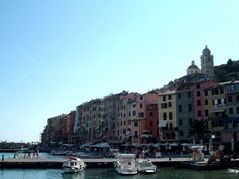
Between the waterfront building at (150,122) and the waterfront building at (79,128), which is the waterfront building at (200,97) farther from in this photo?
the waterfront building at (79,128)

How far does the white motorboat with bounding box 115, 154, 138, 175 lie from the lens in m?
56.2

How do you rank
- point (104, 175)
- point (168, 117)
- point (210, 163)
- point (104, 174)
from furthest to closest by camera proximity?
point (168, 117)
point (210, 163)
point (104, 174)
point (104, 175)

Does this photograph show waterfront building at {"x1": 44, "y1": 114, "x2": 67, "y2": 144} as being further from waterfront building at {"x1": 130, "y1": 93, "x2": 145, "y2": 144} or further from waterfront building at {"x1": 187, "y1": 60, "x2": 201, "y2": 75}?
waterfront building at {"x1": 130, "y1": 93, "x2": 145, "y2": 144}

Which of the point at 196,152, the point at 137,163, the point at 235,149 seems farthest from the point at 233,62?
the point at 137,163

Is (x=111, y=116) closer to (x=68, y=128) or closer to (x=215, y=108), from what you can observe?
(x=215, y=108)

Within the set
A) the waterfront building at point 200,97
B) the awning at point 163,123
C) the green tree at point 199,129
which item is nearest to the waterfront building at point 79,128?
the awning at point 163,123

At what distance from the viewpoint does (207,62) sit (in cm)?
15875

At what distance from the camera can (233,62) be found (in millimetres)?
145500

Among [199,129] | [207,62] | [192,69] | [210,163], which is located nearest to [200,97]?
[199,129]

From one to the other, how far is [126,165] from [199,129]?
31.2 m

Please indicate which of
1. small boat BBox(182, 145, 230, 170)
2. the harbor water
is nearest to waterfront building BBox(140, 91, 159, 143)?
small boat BBox(182, 145, 230, 170)

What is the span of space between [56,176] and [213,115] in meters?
44.0

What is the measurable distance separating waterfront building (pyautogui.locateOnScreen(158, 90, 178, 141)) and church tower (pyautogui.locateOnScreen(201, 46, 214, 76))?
58935 mm

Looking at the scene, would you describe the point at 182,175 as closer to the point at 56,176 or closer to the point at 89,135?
the point at 56,176
